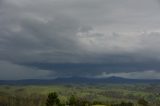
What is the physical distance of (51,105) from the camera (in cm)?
17475

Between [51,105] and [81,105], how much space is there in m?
22.5

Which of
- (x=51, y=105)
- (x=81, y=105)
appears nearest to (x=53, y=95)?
(x=51, y=105)

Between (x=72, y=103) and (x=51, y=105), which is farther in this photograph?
(x=72, y=103)

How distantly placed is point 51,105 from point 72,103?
25.2 m

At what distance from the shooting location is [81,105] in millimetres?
190625

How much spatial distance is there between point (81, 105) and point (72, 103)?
28.5 ft

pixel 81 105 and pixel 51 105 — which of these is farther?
pixel 81 105

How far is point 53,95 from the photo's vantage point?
576ft

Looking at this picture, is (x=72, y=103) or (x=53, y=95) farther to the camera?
(x=72, y=103)

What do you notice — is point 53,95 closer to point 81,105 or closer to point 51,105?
point 51,105

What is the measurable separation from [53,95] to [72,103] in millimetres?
25021

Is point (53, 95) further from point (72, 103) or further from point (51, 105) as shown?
point (72, 103)

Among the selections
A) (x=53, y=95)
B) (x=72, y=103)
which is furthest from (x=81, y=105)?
(x=53, y=95)

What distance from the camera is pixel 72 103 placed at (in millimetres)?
197500
